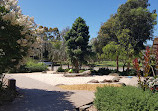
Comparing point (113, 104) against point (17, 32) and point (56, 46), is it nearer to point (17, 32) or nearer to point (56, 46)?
point (17, 32)

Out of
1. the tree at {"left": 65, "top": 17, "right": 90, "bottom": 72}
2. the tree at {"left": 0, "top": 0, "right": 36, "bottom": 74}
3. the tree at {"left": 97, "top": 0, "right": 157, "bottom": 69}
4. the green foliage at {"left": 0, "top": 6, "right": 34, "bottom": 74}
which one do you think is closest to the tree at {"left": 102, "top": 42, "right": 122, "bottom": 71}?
the tree at {"left": 97, "top": 0, "right": 157, "bottom": 69}

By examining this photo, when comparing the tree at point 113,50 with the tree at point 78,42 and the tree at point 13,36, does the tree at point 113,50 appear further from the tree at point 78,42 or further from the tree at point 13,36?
the tree at point 13,36

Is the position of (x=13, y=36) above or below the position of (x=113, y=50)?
below

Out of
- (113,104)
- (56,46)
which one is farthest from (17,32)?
Result: (56,46)

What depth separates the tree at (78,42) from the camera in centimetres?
1926

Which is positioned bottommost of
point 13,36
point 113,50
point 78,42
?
point 13,36

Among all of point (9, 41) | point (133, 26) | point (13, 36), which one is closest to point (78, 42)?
point (133, 26)

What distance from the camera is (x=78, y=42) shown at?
64.5ft

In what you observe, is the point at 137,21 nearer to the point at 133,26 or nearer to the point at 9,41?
the point at 133,26

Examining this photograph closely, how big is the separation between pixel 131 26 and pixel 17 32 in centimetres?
1681

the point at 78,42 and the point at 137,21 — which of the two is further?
the point at 78,42

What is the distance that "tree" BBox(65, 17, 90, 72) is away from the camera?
19256 millimetres

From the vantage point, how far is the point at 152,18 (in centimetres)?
1875

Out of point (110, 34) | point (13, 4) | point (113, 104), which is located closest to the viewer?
point (113, 104)
